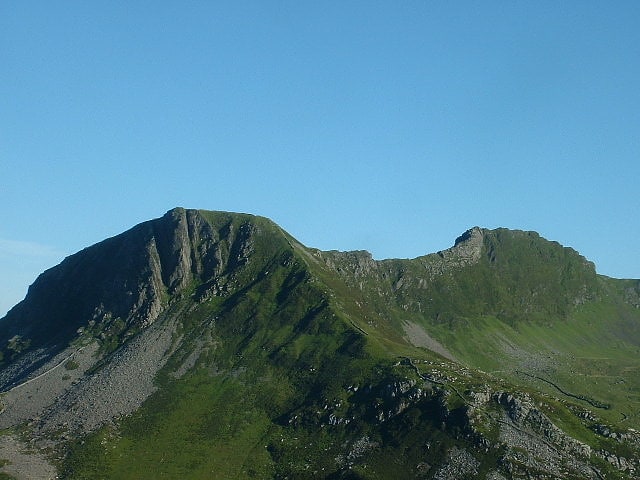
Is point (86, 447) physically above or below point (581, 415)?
below

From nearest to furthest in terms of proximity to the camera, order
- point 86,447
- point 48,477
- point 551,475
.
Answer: point 551,475 → point 48,477 → point 86,447

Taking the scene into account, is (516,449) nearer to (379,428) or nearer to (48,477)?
(379,428)

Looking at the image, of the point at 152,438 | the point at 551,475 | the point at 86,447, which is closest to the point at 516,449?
the point at 551,475

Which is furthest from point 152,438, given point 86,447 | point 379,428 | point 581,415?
point 581,415

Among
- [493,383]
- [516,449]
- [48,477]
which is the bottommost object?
[48,477]

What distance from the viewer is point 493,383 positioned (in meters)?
198

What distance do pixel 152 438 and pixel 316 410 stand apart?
142 feet

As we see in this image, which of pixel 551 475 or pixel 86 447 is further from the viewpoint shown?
pixel 86 447

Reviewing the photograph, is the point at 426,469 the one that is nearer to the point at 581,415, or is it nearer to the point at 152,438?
the point at 581,415

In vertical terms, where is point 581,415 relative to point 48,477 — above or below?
above

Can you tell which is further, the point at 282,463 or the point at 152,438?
the point at 152,438

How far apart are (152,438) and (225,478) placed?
30.2 metres

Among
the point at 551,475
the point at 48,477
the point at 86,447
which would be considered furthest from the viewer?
the point at 86,447

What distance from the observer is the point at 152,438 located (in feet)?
652
